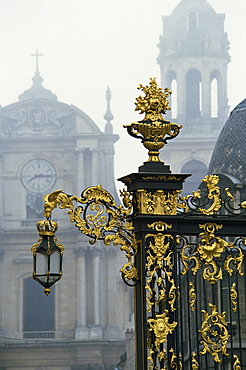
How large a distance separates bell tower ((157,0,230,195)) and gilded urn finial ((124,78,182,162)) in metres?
46.8

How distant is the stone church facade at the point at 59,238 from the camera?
5403 cm

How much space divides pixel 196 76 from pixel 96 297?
1322 centimetres

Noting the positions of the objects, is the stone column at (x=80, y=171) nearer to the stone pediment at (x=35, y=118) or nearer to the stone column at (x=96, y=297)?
the stone pediment at (x=35, y=118)

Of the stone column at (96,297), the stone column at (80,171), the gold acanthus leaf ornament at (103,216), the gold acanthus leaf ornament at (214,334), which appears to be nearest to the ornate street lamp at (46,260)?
the gold acanthus leaf ornament at (103,216)

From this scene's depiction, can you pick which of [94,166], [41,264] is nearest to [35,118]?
[94,166]

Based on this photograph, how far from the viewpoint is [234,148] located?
2420cm

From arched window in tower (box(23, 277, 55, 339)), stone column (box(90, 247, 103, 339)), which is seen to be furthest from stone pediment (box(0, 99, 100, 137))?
arched window in tower (box(23, 277, 55, 339))

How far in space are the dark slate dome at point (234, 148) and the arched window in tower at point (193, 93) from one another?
3301 cm

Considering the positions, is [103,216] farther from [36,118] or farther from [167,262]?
[36,118]

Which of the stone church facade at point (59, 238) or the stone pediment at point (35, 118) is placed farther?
the stone pediment at point (35, 118)

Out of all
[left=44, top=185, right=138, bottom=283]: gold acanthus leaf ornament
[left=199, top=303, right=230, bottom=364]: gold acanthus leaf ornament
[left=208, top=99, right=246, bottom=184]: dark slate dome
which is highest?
[left=208, top=99, right=246, bottom=184]: dark slate dome

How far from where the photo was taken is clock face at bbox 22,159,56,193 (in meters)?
55.7

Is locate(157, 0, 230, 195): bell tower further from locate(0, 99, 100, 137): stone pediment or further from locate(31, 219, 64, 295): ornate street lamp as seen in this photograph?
locate(31, 219, 64, 295): ornate street lamp

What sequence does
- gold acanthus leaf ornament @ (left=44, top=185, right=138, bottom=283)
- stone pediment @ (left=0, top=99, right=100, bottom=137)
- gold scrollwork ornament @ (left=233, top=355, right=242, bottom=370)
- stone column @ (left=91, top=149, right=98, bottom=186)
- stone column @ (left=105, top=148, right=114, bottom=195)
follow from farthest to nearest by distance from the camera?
1. stone pediment @ (left=0, top=99, right=100, bottom=137)
2. stone column @ (left=105, top=148, right=114, bottom=195)
3. stone column @ (left=91, top=149, right=98, bottom=186)
4. gold scrollwork ornament @ (left=233, top=355, right=242, bottom=370)
5. gold acanthus leaf ornament @ (left=44, top=185, right=138, bottom=283)
